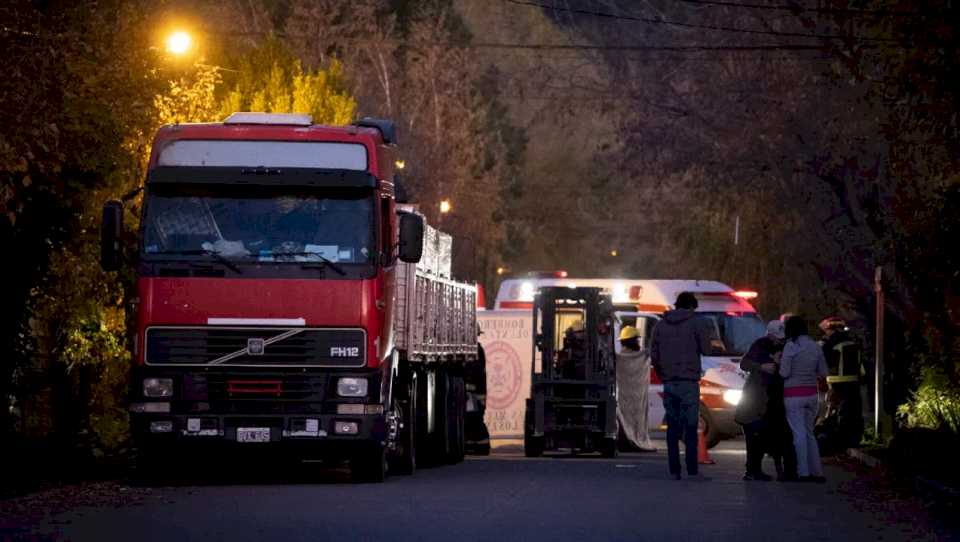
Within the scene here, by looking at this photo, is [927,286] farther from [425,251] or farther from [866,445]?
[425,251]

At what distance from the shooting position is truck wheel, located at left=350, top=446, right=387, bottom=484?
22578 millimetres

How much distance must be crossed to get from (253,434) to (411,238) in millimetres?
2508

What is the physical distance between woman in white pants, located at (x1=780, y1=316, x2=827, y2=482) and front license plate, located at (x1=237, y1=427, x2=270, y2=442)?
6.08 meters

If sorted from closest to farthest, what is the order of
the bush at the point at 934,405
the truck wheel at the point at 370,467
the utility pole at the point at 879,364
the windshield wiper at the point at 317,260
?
the windshield wiper at the point at 317,260
the truck wheel at the point at 370,467
the bush at the point at 934,405
the utility pole at the point at 879,364

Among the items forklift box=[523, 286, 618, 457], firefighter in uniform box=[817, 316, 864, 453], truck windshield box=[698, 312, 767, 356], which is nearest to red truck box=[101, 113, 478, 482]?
forklift box=[523, 286, 618, 457]

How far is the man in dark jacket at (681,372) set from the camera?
24.2m

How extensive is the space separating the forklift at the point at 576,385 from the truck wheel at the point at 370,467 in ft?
23.4

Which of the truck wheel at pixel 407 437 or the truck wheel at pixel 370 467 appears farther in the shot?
the truck wheel at pixel 407 437

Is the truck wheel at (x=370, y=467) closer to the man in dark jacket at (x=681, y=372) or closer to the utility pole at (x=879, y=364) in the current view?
the man in dark jacket at (x=681, y=372)

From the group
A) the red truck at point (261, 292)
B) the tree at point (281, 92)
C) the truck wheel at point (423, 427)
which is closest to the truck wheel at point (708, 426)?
the truck wheel at point (423, 427)

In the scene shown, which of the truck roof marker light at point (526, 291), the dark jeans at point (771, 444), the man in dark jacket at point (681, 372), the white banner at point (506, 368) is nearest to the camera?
the man in dark jacket at point (681, 372)

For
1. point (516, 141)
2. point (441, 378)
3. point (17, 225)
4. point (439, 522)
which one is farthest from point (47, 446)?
point (516, 141)

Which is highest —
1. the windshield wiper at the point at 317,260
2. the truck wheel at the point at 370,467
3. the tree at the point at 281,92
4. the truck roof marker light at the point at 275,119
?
the tree at the point at 281,92

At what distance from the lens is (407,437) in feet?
80.5
